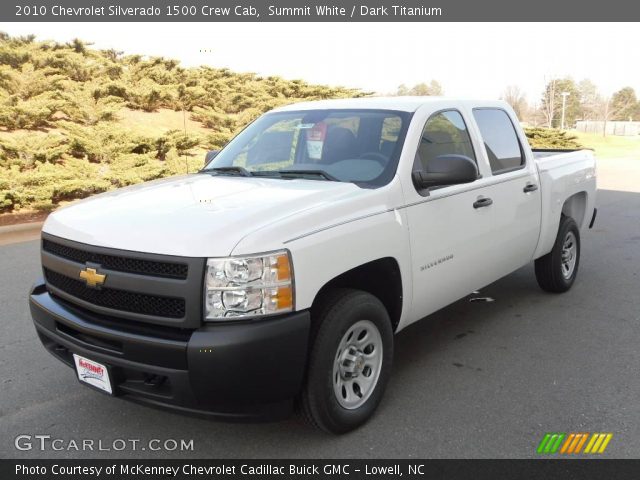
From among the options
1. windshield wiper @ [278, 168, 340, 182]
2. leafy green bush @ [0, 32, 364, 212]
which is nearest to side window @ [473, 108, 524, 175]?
windshield wiper @ [278, 168, 340, 182]

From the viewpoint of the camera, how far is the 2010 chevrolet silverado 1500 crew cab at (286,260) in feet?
8.86

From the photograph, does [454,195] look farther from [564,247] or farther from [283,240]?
[564,247]

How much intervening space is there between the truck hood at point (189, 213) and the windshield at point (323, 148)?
23 centimetres

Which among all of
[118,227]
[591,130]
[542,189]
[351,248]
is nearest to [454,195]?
[351,248]

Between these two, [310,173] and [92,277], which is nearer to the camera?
[92,277]

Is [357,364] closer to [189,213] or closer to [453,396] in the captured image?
[453,396]

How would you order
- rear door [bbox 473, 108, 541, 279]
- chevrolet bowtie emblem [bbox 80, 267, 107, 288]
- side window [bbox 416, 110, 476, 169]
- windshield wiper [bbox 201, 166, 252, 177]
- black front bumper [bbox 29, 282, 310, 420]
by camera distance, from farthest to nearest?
rear door [bbox 473, 108, 541, 279]
windshield wiper [bbox 201, 166, 252, 177]
side window [bbox 416, 110, 476, 169]
chevrolet bowtie emblem [bbox 80, 267, 107, 288]
black front bumper [bbox 29, 282, 310, 420]

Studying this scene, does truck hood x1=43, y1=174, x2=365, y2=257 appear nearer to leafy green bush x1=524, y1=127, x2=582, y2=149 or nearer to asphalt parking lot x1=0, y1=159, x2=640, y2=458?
asphalt parking lot x1=0, y1=159, x2=640, y2=458

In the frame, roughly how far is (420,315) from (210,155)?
2358 mm

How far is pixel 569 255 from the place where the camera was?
5.98 meters

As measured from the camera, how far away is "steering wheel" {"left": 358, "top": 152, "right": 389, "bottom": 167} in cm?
374

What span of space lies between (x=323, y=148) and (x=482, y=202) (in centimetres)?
122

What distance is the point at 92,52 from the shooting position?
77.7ft
